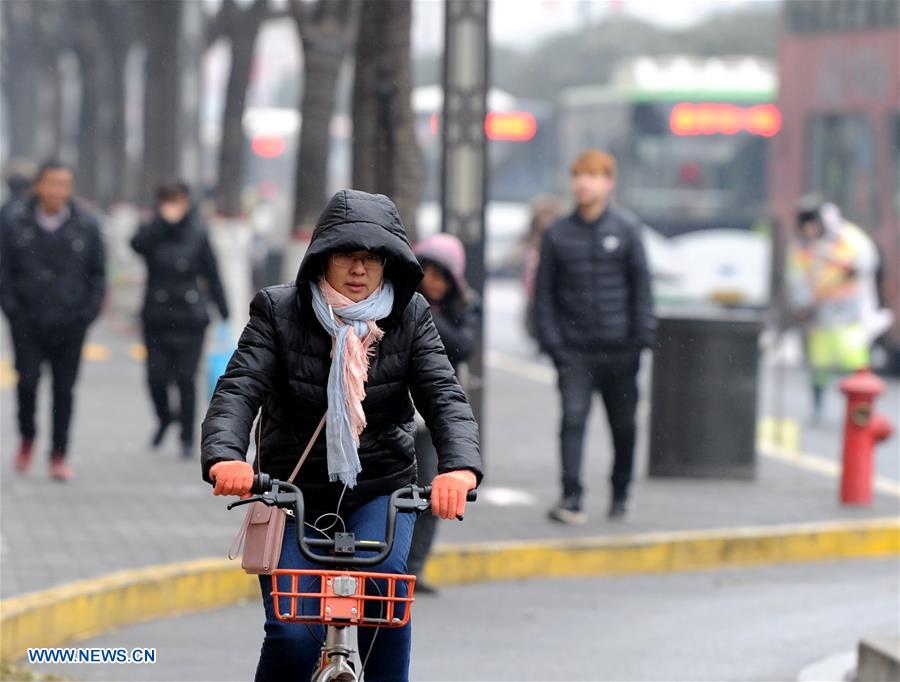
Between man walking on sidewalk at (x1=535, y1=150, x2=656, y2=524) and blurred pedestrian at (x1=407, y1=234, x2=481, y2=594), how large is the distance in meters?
1.69

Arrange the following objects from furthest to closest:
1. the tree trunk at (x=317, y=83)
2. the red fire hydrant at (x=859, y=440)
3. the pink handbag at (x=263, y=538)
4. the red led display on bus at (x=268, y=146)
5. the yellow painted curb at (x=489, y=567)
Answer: the red led display on bus at (x=268, y=146), the tree trunk at (x=317, y=83), the red fire hydrant at (x=859, y=440), the yellow painted curb at (x=489, y=567), the pink handbag at (x=263, y=538)

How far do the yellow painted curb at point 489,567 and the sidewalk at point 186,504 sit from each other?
9.1 inches

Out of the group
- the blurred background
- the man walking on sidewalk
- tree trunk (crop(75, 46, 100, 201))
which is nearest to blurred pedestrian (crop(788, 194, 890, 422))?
the blurred background

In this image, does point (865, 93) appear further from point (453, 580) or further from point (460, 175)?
point (453, 580)

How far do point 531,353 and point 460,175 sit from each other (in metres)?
13.0

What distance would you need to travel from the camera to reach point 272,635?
4.69 metres

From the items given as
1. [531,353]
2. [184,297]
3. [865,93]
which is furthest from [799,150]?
[184,297]

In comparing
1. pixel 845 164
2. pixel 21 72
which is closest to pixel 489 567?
pixel 845 164

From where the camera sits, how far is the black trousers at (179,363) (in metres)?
12.1

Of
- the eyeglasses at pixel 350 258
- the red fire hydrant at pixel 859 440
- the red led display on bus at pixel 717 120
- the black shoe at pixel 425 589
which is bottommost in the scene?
the black shoe at pixel 425 589

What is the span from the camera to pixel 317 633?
4809mm

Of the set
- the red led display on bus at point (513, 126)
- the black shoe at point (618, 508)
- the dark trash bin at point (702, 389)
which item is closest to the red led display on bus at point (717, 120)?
the red led display on bus at point (513, 126)

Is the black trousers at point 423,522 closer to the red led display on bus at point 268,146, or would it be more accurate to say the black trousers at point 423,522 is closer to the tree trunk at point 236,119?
the tree trunk at point 236,119

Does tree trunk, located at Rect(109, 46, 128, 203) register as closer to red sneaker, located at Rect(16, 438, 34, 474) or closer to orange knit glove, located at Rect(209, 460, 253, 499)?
red sneaker, located at Rect(16, 438, 34, 474)
